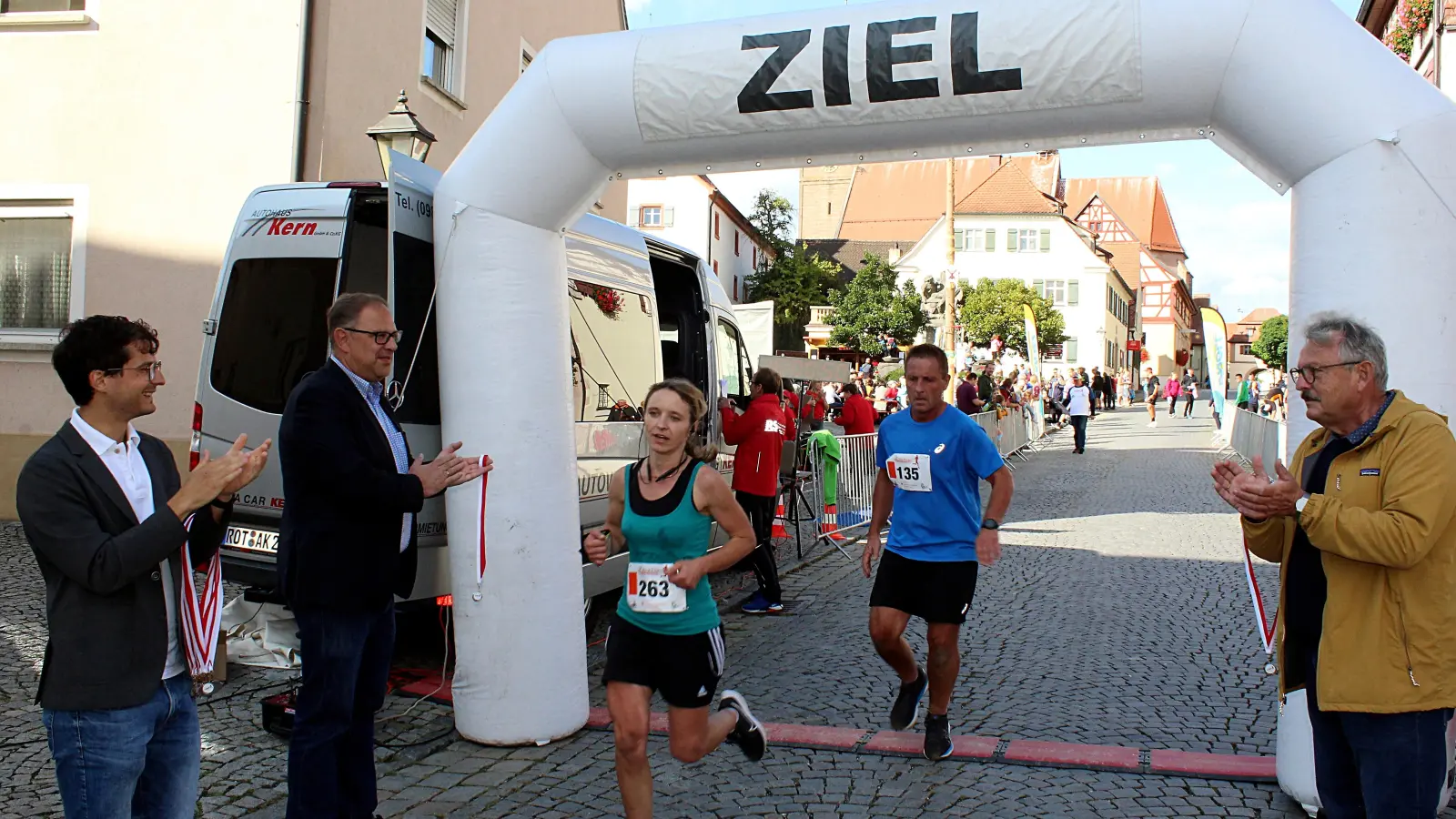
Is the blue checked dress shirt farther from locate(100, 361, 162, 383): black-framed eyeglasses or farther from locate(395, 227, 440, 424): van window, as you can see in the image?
locate(395, 227, 440, 424): van window

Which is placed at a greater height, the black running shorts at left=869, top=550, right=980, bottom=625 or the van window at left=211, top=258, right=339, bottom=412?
the van window at left=211, top=258, right=339, bottom=412

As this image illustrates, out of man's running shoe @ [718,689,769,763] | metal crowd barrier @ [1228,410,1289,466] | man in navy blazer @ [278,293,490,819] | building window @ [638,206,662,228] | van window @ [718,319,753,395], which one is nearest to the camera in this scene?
man in navy blazer @ [278,293,490,819]

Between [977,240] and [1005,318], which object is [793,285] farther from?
[977,240]

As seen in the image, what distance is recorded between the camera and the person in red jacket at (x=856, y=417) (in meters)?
13.7

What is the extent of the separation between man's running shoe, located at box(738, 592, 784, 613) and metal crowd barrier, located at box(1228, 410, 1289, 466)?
29.1ft

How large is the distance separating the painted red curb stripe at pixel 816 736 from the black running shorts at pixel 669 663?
141 centimetres

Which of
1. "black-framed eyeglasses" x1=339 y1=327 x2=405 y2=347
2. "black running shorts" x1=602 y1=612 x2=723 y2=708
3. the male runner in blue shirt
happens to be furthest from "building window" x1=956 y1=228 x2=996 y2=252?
"black-framed eyeglasses" x1=339 y1=327 x2=405 y2=347

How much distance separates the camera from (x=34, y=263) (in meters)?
12.0

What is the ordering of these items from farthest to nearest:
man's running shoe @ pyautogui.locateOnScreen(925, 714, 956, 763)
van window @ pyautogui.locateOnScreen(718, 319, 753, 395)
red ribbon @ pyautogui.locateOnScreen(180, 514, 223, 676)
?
A: van window @ pyautogui.locateOnScreen(718, 319, 753, 395) → man's running shoe @ pyautogui.locateOnScreen(925, 714, 956, 763) → red ribbon @ pyautogui.locateOnScreen(180, 514, 223, 676)

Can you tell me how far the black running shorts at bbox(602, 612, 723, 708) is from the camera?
3947 mm

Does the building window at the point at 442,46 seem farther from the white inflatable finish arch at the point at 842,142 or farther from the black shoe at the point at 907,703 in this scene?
the black shoe at the point at 907,703

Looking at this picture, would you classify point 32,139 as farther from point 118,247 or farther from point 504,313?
point 504,313

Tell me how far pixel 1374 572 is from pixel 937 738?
2.45m

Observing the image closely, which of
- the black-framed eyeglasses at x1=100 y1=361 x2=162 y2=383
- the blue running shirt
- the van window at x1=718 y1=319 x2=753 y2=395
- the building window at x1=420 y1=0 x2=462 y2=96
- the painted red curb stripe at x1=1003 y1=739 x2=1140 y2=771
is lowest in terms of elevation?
the painted red curb stripe at x1=1003 y1=739 x2=1140 y2=771
